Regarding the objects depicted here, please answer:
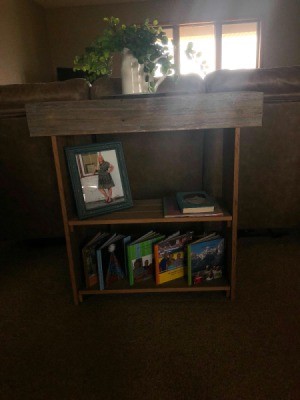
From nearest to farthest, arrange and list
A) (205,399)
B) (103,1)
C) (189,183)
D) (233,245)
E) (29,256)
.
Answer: (205,399), (233,245), (189,183), (29,256), (103,1)

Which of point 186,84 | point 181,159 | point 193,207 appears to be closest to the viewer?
point 193,207

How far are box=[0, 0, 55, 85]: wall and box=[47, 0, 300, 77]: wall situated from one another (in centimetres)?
40

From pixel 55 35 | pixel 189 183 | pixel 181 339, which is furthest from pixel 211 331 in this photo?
pixel 55 35

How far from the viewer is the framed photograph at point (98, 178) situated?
3.65ft

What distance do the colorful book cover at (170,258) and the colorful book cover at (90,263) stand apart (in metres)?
0.28

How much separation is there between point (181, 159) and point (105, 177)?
1.52 ft

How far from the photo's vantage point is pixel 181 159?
4.74ft

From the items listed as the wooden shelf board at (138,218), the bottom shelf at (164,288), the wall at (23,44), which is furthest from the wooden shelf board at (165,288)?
the wall at (23,44)

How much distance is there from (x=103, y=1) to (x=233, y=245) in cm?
521

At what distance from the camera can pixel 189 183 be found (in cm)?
148

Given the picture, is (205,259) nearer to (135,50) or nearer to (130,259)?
(130,259)

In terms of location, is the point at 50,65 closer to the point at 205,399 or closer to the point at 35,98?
the point at 35,98

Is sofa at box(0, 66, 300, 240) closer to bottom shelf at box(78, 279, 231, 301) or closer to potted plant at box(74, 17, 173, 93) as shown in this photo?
potted plant at box(74, 17, 173, 93)

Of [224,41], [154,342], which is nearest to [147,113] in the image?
[154,342]
